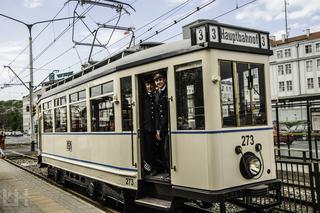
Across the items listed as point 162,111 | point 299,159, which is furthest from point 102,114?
point 299,159

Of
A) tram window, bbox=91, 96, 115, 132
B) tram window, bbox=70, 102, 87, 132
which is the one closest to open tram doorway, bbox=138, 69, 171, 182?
tram window, bbox=91, 96, 115, 132

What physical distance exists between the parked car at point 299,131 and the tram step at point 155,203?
50.0 feet

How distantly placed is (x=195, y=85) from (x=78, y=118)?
14.8ft

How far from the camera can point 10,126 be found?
115m

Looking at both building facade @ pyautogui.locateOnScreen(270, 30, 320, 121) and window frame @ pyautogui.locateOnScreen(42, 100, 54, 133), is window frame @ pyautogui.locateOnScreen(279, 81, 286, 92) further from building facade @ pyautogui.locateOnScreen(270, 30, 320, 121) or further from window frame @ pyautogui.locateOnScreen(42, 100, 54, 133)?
window frame @ pyautogui.locateOnScreen(42, 100, 54, 133)

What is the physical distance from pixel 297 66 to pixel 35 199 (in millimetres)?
57491

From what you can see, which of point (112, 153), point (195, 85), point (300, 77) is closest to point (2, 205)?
point (112, 153)

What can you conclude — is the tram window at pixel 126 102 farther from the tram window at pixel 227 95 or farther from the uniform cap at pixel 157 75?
the tram window at pixel 227 95

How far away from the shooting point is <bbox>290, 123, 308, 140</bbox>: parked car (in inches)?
810

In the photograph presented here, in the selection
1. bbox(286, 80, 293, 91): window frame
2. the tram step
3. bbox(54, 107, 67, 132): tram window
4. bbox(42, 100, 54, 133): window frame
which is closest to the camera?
the tram step

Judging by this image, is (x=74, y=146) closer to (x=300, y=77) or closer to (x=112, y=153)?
(x=112, y=153)

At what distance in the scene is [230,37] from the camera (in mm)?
6180

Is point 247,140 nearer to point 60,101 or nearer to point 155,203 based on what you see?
point 155,203

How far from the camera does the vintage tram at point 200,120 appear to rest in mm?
5867
